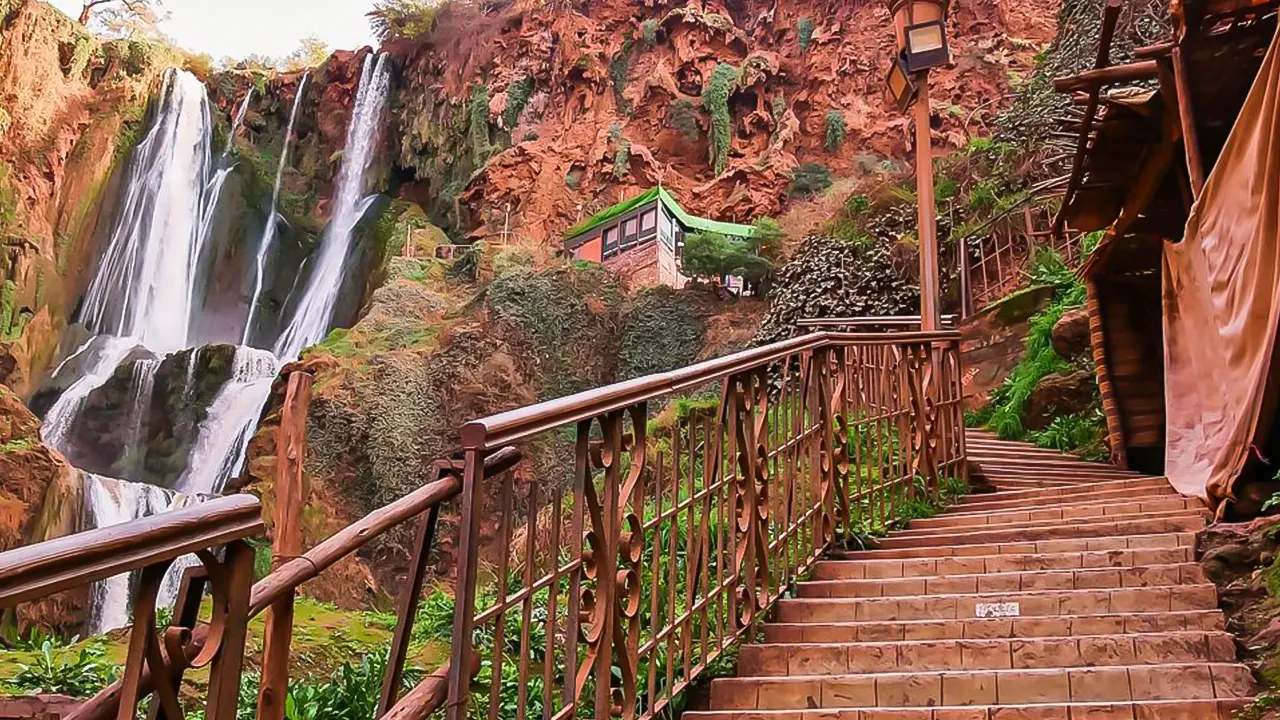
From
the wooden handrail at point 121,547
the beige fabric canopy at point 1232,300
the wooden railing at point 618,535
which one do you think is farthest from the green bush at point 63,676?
the beige fabric canopy at point 1232,300

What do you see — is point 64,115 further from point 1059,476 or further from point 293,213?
point 1059,476

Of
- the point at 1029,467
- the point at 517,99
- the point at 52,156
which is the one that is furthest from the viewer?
the point at 517,99

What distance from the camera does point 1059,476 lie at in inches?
285

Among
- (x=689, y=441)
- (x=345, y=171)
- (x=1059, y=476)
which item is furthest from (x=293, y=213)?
(x=689, y=441)

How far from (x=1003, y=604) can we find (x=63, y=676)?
5.76 meters

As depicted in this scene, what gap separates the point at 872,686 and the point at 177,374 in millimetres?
18096

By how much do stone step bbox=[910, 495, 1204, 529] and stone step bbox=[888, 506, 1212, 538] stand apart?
0.02 m

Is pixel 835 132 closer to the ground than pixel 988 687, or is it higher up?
higher up

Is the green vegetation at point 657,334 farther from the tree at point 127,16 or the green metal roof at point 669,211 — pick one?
the tree at point 127,16

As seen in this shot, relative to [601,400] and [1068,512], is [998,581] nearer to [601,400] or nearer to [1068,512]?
[1068,512]

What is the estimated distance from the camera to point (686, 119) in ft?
76.0

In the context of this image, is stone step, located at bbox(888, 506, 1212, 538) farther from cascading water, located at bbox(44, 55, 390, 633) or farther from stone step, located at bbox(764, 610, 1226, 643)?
cascading water, located at bbox(44, 55, 390, 633)

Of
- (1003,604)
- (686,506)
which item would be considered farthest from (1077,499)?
(686,506)

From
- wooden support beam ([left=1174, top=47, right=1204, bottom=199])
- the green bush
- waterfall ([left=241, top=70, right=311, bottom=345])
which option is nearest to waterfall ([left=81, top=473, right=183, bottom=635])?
the green bush
